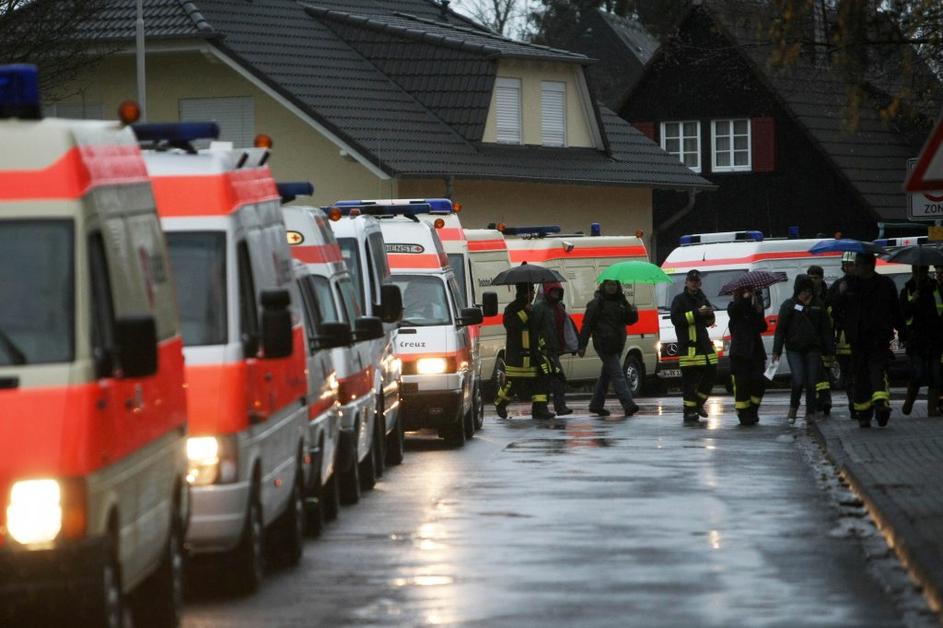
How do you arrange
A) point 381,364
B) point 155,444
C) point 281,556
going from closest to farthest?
point 155,444
point 281,556
point 381,364

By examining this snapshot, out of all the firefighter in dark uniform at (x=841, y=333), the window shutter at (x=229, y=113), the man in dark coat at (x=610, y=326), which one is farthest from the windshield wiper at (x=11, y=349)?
the window shutter at (x=229, y=113)

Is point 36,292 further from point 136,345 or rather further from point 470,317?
point 470,317

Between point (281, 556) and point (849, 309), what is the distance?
11058 mm

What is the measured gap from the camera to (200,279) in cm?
1177

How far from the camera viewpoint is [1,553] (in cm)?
822

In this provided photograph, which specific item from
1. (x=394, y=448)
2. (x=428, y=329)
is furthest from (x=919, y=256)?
(x=394, y=448)

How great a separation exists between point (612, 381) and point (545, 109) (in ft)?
64.1

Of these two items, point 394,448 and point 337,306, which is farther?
point 394,448

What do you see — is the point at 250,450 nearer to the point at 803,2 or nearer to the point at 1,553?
the point at 1,553

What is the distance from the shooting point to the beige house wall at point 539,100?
151ft

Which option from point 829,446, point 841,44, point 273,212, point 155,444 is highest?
point 841,44

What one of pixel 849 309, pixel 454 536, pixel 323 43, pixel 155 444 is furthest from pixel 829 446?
pixel 323 43

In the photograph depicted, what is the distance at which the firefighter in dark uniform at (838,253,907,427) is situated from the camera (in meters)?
22.7

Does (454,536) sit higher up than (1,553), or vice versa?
(1,553)
